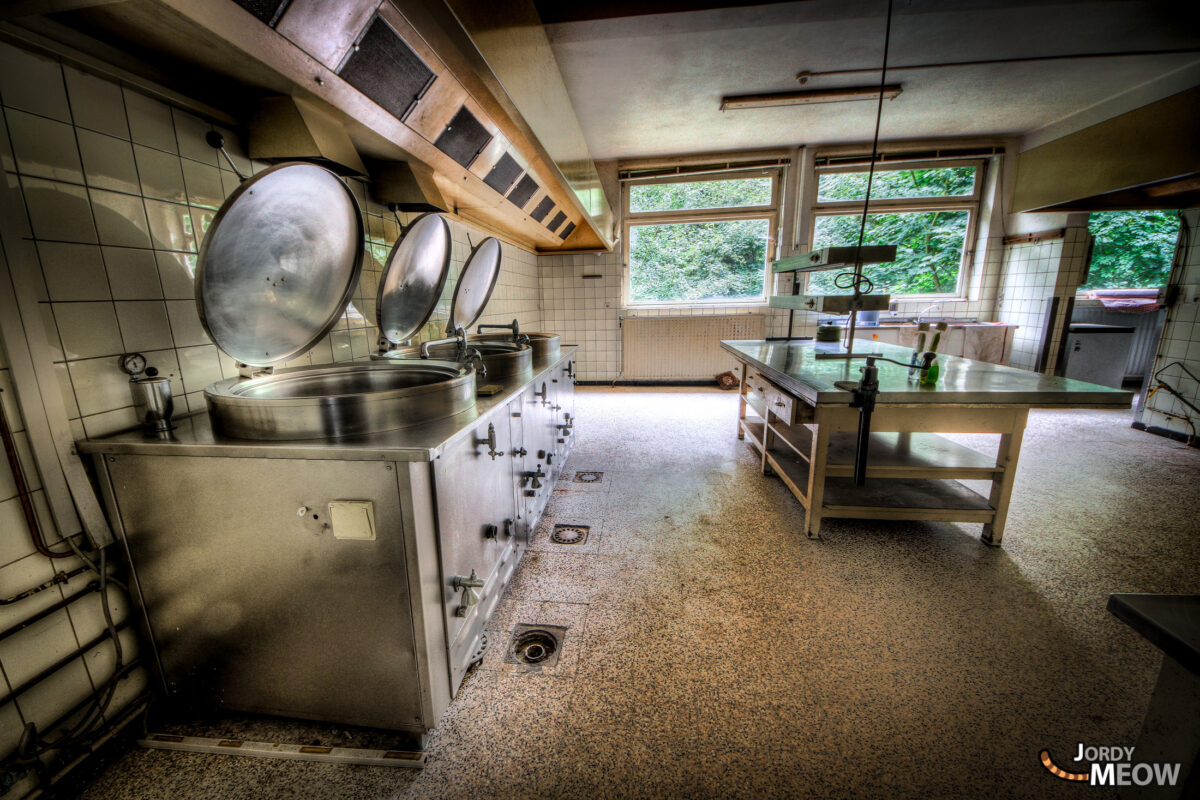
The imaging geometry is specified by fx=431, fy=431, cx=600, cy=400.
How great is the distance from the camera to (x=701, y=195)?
5.41m

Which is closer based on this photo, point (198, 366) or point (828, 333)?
point (198, 366)

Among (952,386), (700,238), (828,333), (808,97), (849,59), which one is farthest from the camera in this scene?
(700,238)

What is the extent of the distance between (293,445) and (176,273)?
2.34ft

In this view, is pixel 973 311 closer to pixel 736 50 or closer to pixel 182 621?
pixel 736 50

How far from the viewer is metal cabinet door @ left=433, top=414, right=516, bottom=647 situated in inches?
44.4

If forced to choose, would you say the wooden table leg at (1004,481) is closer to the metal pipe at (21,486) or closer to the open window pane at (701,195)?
the metal pipe at (21,486)

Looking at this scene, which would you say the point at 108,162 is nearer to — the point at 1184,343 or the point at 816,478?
the point at 816,478

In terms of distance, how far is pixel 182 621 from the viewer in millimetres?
1148

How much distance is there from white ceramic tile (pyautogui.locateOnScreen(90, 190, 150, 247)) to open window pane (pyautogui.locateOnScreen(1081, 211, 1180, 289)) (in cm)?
836

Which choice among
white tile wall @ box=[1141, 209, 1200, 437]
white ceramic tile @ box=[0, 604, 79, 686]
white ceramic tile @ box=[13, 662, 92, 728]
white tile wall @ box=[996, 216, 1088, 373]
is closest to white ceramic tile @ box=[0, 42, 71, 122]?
white ceramic tile @ box=[0, 604, 79, 686]

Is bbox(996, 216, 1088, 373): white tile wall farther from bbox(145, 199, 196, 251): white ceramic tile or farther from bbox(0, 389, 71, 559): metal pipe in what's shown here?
bbox(0, 389, 71, 559): metal pipe

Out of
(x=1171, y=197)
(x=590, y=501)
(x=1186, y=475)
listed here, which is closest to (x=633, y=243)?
(x=590, y=501)

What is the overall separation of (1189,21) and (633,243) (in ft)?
14.6

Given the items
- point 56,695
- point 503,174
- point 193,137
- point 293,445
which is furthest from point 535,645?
point 503,174
